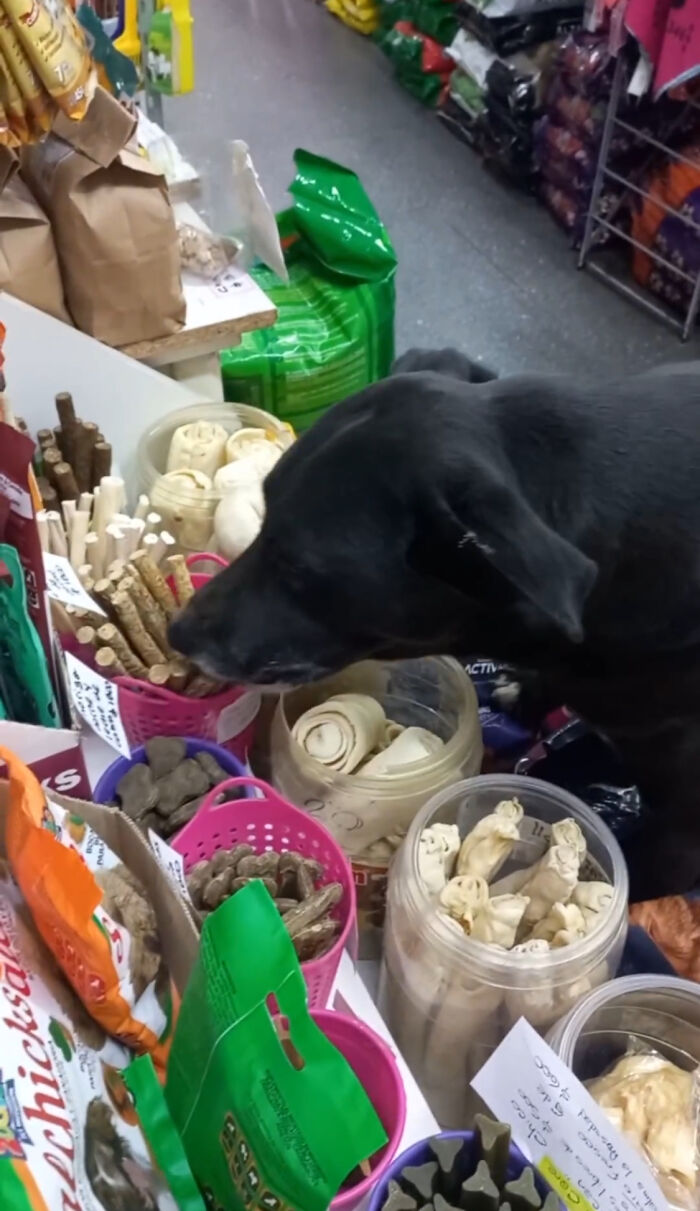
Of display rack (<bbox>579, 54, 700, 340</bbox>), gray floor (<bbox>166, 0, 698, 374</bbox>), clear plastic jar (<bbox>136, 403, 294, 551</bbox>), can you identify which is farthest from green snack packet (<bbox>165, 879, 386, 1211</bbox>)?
display rack (<bbox>579, 54, 700, 340</bbox>)

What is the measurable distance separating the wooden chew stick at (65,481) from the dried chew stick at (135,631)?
24 cm

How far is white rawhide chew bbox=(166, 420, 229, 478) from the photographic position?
4.45 ft

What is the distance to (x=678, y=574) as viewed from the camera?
0.96m

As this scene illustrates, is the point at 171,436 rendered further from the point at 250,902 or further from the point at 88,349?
the point at 250,902

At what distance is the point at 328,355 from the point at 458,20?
2134 mm

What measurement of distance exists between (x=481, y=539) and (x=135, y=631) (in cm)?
40

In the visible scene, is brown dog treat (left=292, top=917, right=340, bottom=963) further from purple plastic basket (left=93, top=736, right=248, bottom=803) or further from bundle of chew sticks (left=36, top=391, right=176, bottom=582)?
bundle of chew sticks (left=36, top=391, right=176, bottom=582)

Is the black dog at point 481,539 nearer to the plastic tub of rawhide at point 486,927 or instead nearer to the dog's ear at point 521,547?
the dog's ear at point 521,547

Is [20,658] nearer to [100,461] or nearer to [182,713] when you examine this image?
[182,713]

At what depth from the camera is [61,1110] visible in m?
0.60

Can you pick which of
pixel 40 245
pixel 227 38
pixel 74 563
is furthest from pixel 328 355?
pixel 227 38

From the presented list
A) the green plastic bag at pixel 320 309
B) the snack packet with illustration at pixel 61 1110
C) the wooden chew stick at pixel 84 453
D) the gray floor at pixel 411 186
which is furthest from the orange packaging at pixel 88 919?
the gray floor at pixel 411 186

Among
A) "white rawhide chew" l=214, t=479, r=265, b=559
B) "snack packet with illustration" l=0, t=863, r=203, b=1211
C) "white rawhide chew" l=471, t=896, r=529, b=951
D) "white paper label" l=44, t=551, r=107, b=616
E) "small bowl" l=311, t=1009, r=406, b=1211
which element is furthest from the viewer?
"white rawhide chew" l=214, t=479, r=265, b=559

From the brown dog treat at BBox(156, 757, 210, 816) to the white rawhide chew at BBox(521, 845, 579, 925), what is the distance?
0.30 meters
